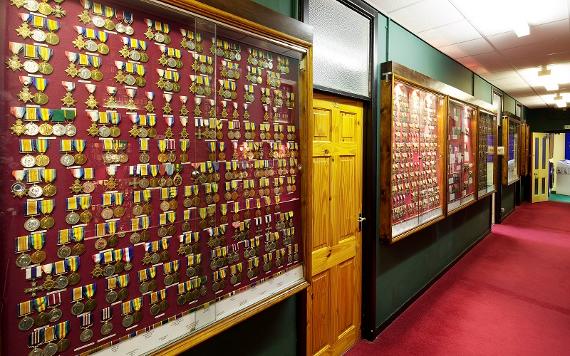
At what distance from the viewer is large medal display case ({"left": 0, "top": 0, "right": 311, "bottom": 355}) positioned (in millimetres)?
1061

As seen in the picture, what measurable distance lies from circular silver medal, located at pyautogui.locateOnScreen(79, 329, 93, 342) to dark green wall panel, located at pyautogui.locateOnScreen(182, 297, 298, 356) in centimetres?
56

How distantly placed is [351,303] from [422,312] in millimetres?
1137

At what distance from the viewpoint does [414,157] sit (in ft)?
11.5

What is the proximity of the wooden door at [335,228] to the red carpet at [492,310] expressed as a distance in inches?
16.0

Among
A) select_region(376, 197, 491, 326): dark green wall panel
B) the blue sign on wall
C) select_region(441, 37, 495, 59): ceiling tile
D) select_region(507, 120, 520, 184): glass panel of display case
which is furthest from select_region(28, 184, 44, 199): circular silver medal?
the blue sign on wall

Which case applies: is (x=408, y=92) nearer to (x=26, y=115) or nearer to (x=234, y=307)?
(x=234, y=307)

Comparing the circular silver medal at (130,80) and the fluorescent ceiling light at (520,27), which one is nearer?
the circular silver medal at (130,80)

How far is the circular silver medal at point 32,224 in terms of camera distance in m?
1.06

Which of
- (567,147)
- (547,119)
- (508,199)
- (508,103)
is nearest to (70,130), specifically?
(508,103)

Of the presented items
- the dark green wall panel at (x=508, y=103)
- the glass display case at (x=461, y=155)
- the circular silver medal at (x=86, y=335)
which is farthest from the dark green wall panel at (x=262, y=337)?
the dark green wall panel at (x=508, y=103)

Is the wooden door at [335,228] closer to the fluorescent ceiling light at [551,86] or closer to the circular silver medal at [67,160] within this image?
the circular silver medal at [67,160]

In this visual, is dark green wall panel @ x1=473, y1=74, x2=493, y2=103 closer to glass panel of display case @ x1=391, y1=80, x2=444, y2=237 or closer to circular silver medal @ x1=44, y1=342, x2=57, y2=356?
glass panel of display case @ x1=391, y1=80, x2=444, y2=237

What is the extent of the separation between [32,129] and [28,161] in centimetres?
11

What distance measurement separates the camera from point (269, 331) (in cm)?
207
